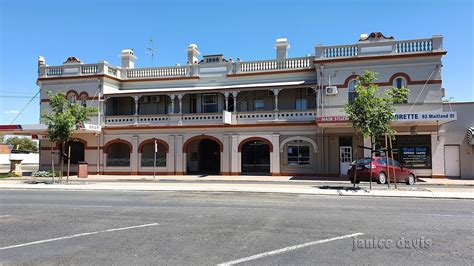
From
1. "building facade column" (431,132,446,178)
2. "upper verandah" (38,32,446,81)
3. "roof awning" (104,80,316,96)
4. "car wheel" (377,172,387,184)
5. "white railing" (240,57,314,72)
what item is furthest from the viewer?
"white railing" (240,57,314,72)

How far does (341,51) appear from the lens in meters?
27.0

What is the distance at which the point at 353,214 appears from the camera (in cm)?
1055

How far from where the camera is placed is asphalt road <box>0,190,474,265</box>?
253 inches

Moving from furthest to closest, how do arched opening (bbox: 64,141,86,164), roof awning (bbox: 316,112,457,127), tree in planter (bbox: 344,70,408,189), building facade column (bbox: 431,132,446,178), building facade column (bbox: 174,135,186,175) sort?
1. arched opening (bbox: 64,141,86,164)
2. building facade column (bbox: 174,135,186,175)
3. building facade column (bbox: 431,132,446,178)
4. roof awning (bbox: 316,112,457,127)
5. tree in planter (bbox: 344,70,408,189)

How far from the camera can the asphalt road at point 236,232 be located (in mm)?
6426

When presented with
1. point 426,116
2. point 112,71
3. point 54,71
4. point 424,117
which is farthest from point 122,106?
point 426,116

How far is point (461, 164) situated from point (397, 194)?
12.6 meters

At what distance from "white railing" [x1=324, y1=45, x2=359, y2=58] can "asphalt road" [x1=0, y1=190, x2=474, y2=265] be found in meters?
15.2

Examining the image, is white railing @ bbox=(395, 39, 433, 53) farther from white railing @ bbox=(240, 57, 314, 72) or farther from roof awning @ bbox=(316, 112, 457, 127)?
white railing @ bbox=(240, 57, 314, 72)

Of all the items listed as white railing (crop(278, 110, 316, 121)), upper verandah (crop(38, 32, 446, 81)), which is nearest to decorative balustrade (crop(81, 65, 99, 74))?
upper verandah (crop(38, 32, 446, 81))

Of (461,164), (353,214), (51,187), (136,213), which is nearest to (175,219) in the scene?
(136,213)

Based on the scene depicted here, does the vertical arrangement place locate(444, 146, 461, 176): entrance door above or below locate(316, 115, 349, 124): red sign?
below

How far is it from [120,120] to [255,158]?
10.8 metres

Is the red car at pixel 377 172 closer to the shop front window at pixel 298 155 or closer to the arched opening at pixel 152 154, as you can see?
the shop front window at pixel 298 155
